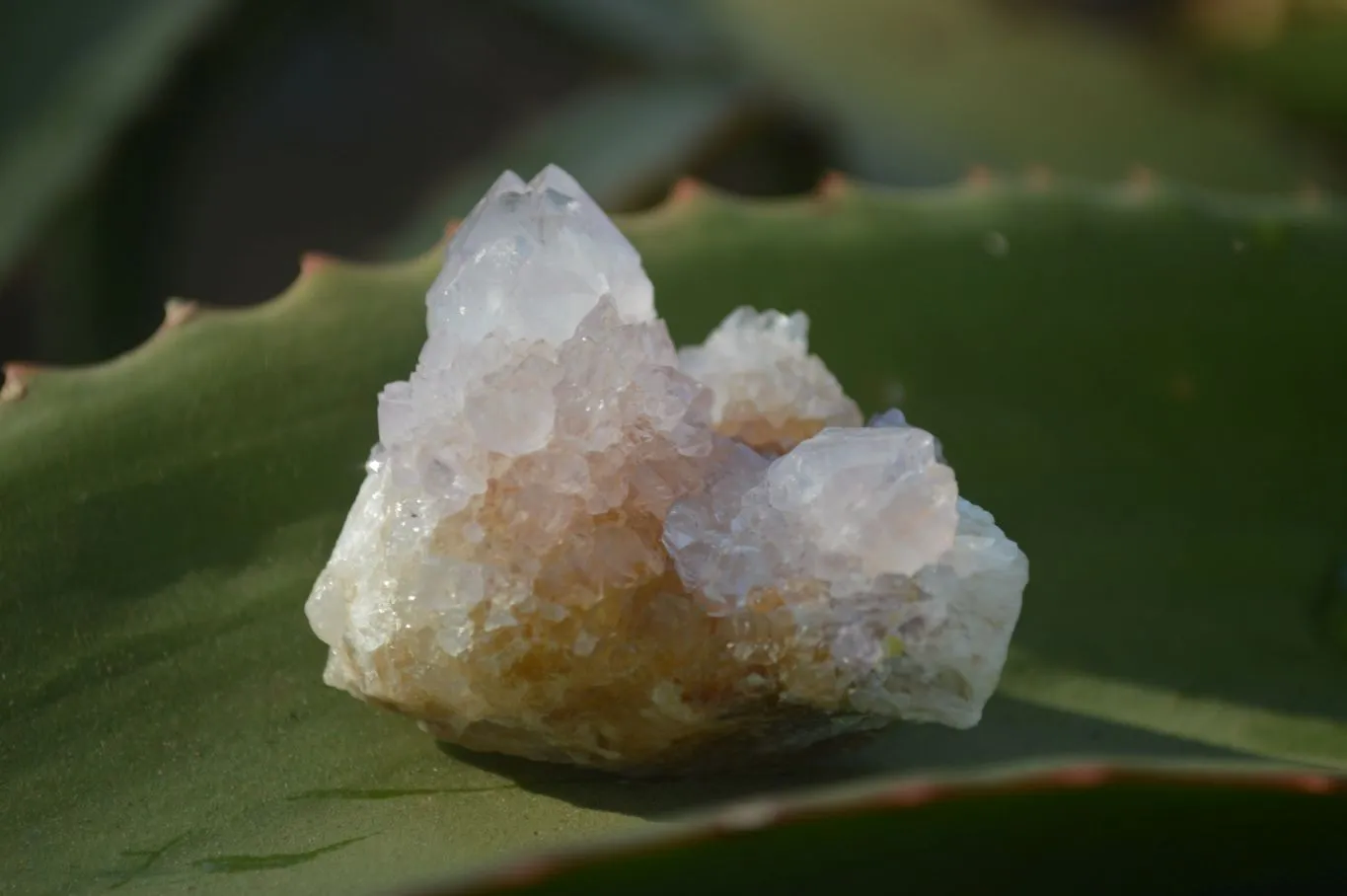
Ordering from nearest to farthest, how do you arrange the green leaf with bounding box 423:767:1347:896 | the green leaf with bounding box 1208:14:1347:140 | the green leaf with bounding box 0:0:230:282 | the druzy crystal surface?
the green leaf with bounding box 423:767:1347:896 → the druzy crystal surface → the green leaf with bounding box 0:0:230:282 → the green leaf with bounding box 1208:14:1347:140

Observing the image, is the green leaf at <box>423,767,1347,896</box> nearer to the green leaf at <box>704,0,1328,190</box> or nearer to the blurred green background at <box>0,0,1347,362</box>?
the blurred green background at <box>0,0,1347,362</box>

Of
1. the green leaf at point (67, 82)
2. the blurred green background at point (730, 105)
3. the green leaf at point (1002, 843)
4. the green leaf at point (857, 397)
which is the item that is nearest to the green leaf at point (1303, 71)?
the blurred green background at point (730, 105)

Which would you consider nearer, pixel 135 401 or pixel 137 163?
pixel 135 401


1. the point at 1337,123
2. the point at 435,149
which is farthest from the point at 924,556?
the point at 435,149

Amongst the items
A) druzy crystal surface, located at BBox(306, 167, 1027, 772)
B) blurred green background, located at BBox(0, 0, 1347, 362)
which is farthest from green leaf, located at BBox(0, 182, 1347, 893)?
blurred green background, located at BBox(0, 0, 1347, 362)

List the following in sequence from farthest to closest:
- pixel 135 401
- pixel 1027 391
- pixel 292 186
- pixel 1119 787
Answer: pixel 292 186 → pixel 1027 391 → pixel 135 401 → pixel 1119 787

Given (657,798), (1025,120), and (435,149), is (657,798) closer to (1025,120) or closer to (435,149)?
(1025,120)

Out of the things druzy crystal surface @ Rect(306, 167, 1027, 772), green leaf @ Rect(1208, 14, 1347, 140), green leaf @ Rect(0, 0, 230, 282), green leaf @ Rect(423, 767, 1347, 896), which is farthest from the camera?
green leaf @ Rect(1208, 14, 1347, 140)
